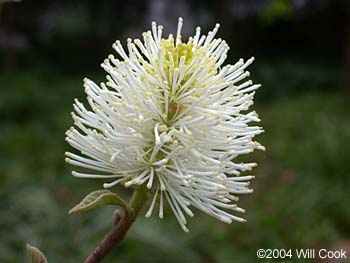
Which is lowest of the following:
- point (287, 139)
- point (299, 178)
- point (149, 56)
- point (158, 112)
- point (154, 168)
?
point (154, 168)

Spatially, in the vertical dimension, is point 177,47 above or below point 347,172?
below

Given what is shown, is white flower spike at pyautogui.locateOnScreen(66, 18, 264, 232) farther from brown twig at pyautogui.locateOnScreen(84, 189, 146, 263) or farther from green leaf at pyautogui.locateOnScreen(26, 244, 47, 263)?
green leaf at pyautogui.locateOnScreen(26, 244, 47, 263)

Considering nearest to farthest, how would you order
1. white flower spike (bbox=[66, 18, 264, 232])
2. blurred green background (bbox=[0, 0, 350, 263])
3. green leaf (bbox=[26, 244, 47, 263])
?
→ green leaf (bbox=[26, 244, 47, 263])
white flower spike (bbox=[66, 18, 264, 232])
blurred green background (bbox=[0, 0, 350, 263])

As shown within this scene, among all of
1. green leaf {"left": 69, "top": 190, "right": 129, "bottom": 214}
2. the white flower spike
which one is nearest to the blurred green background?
the white flower spike

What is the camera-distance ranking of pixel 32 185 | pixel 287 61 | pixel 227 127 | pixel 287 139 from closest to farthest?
pixel 227 127 → pixel 32 185 → pixel 287 139 → pixel 287 61

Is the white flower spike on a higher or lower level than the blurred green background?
lower

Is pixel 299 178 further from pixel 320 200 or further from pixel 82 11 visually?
pixel 82 11

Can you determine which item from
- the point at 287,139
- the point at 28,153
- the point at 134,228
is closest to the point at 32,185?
the point at 134,228
